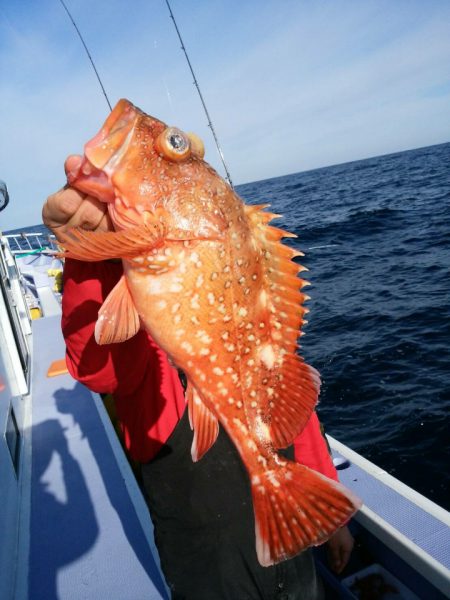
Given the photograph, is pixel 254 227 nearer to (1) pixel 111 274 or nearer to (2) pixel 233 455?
(1) pixel 111 274

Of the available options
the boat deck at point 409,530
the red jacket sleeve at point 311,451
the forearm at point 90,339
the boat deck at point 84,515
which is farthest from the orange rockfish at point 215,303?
the boat deck at point 84,515

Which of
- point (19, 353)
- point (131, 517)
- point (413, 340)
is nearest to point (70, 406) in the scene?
point (19, 353)

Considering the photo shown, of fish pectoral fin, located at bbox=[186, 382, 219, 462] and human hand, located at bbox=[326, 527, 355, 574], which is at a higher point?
fish pectoral fin, located at bbox=[186, 382, 219, 462]

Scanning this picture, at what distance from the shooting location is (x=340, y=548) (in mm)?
2807

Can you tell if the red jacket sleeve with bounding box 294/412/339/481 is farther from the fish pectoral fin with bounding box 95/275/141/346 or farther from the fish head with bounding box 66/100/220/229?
the fish head with bounding box 66/100/220/229

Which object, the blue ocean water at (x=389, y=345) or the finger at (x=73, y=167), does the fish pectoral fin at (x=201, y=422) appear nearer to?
the finger at (x=73, y=167)

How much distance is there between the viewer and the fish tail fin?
1.80m

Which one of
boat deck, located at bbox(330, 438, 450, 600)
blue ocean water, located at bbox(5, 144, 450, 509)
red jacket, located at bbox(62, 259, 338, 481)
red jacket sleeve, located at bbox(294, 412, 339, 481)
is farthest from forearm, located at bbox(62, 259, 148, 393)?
blue ocean water, located at bbox(5, 144, 450, 509)

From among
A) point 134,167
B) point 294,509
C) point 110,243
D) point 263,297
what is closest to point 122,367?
point 110,243

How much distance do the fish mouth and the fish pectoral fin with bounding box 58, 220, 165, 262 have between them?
0.22m

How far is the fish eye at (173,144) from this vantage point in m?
1.81

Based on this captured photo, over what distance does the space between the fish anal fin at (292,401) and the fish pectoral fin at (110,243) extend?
89 centimetres

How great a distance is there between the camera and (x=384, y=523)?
2750 mm

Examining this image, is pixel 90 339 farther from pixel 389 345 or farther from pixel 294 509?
pixel 389 345
